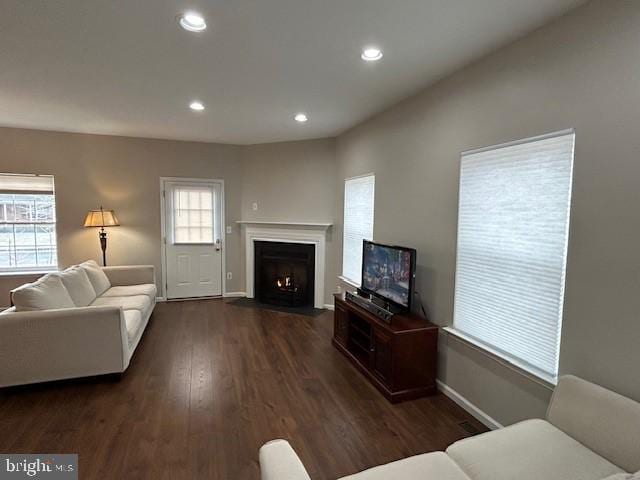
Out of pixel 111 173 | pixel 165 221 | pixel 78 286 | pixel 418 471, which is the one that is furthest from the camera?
pixel 165 221

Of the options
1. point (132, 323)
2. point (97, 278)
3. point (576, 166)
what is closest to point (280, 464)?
point (576, 166)

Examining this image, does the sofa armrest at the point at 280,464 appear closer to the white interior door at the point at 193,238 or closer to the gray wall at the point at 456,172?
the gray wall at the point at 456,172

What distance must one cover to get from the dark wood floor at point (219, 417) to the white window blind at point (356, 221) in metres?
1.30

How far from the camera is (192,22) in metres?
1.97

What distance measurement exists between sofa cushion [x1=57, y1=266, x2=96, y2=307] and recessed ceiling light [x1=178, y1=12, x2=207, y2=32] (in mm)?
2726

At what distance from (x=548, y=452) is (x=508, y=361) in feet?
2.38

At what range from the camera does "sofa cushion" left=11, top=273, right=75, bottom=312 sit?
2.71 m

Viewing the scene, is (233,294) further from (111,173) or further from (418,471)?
(418,471)

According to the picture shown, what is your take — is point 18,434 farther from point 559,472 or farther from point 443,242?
point 443,242

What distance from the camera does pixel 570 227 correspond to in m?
1.83

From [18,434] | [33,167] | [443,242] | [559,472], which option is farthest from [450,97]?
[33,167]

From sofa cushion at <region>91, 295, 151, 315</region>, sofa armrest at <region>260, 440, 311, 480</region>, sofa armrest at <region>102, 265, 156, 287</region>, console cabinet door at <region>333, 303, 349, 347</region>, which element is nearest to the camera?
sofa armrest at <region>260, 440, 311, 480</region>

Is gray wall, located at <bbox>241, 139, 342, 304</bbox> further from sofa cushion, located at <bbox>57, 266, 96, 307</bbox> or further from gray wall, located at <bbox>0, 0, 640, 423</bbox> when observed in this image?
sofa cushion, located at <bbox>57, 266, 96, 307</bbox>

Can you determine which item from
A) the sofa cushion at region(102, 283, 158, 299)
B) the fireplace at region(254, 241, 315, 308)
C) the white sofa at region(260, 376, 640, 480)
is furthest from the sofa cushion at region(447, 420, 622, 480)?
the sofa cushion at region(102, 283, 158, 299)
